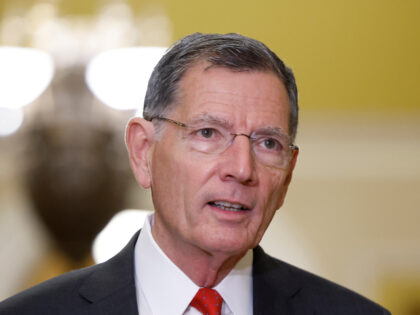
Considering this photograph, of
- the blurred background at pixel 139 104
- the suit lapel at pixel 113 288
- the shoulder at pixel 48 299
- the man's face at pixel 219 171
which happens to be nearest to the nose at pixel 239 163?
the man's face at pixel 219 171

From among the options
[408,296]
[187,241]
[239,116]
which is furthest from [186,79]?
[408,296]

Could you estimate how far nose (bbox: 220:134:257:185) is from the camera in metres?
1.85

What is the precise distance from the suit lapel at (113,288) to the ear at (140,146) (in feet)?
0.67

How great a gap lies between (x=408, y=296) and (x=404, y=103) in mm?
974

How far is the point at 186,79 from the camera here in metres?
1.99

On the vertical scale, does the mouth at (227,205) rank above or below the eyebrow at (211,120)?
below

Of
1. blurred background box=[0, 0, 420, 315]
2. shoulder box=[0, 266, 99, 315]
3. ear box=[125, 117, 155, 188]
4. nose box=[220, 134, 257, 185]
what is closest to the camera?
nose box=[220, 134, 257, 185]

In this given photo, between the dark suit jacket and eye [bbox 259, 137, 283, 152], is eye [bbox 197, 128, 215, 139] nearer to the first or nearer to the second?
eye [bbox 259, 137, 283, 152]

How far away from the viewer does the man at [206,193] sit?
1892 millimetres

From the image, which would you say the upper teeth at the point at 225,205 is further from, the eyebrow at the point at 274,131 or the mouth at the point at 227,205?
the eyebrow at the point at 274,131

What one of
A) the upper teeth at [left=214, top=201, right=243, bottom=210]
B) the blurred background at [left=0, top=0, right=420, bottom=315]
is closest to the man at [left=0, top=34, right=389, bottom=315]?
the upper teeth at [left=214, top=201, right=243, bottom=210]

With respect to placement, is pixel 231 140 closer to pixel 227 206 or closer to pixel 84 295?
pixel 227 206

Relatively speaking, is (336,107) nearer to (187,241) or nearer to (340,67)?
(340,67)

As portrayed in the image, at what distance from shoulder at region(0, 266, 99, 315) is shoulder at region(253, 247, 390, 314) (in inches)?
18.4
